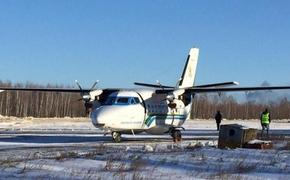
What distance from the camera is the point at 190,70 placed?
35.8 meters

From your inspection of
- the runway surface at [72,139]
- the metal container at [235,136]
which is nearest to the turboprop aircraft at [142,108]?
the runway surface at [72,139]

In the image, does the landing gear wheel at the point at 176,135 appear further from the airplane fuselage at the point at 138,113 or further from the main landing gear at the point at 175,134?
the airplane fuselage at the point at 138,113

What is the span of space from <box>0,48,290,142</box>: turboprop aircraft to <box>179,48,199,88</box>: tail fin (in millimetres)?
1268

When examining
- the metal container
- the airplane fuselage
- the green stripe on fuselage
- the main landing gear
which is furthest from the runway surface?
the metal container

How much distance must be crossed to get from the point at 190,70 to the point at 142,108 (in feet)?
27.9

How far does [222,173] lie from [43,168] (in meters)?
4.17

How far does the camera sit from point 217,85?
102 feet

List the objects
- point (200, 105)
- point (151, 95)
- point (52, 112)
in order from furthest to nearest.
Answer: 1. point (200, 105)
2. point (52, 112)
3. point (151, 95)

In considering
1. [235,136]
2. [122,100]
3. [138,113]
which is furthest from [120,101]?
[235,136]

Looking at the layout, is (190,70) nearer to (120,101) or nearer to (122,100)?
(122,100)

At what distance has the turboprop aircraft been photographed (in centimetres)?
2636

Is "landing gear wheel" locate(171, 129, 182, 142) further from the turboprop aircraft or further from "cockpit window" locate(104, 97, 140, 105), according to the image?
"cockpit window" locate(104, 97, 140, 105)

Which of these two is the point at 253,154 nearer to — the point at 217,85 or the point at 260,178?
the point at 260,178

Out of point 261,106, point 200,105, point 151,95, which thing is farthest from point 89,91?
point 261,106
